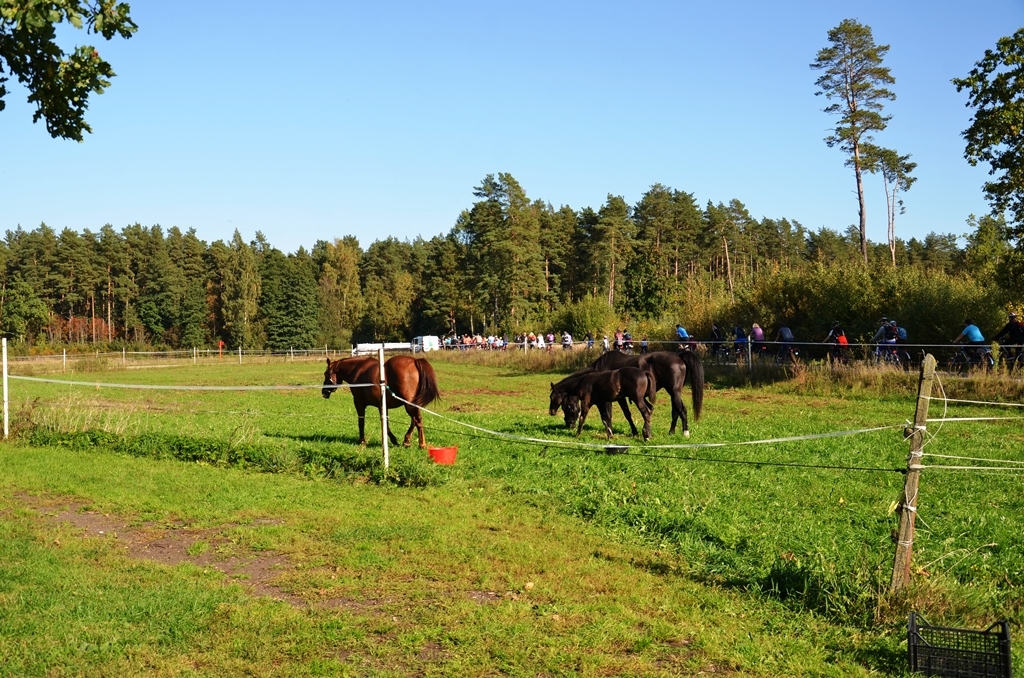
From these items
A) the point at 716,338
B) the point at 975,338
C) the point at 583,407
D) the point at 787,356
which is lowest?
the point at 583,407

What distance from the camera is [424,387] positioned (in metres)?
13.3

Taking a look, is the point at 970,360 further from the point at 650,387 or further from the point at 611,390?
the point at 611,390

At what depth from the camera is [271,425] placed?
17344 mm

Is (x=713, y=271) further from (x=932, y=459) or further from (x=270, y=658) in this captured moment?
(x=270, y=658)

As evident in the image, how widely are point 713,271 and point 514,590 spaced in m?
95.8

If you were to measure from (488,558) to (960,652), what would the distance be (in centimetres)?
389

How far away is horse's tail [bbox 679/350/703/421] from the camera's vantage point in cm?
1514

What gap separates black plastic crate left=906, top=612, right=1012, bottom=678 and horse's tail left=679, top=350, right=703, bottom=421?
10.1 m

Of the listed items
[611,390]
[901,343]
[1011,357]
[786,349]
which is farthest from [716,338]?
[611,390]

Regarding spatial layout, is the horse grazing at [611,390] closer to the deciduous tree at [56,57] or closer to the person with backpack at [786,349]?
the deciduous tree at [56,57]

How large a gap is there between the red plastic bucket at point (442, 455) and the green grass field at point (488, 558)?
197mm

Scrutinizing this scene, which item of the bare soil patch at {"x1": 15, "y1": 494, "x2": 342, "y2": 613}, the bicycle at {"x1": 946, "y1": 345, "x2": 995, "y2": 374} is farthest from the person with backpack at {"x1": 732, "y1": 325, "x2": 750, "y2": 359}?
the bare soil patch at {"x1": 15, "y1": 494, "x2": 342, "y2": 613}

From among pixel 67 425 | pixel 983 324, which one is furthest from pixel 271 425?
pixel 983 324

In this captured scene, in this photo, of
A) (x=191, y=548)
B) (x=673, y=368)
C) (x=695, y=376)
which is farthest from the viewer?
(x=695, y=376)
